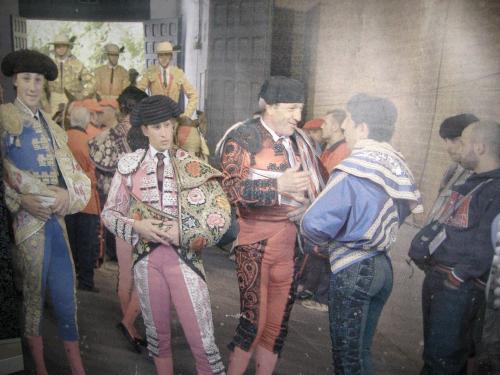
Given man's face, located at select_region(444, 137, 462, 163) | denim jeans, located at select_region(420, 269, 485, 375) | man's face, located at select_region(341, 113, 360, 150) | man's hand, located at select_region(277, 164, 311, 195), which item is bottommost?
denim jeans, located at select_region(420, 269, 485, 375)

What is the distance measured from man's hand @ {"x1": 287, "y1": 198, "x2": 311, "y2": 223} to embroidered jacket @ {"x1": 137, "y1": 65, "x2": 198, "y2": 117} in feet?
1.92

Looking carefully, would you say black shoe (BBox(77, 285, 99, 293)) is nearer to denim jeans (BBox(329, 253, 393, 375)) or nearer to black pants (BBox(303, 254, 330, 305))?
black pants (BBox(303, 254, 330, 305))

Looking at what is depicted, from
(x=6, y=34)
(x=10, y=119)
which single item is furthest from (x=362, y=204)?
(x=6, y=34)

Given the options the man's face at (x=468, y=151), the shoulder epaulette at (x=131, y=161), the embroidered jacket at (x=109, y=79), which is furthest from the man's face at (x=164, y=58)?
the man's face at (x=468, y=151)

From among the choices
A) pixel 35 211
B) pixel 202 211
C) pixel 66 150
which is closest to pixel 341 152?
pixel 202 211

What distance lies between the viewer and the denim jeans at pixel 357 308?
194 cm

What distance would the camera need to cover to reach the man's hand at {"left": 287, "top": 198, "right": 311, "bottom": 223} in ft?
6.53

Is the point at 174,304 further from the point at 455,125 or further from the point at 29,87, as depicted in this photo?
the point at 455,125

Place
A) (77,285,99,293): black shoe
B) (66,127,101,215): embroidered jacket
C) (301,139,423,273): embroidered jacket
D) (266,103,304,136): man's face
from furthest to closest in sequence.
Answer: (77,285,99,293): black shoe, (66,127,101,215): embroidered jacket, (266,103,304,136): man's face, (301,139,423,273): embroidered jacket

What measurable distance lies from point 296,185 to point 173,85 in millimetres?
657

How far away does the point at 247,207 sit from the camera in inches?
79.3

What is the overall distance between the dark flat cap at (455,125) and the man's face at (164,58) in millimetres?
1136

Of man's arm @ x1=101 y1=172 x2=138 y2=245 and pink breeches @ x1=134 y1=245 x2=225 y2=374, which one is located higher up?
man's arm @ x1=101 y1=172 x2=138 y2=245

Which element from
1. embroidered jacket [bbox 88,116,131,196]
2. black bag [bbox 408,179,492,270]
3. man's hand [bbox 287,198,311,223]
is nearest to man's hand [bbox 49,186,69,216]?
embroidered jacket [bbox 88,116,131,196]
